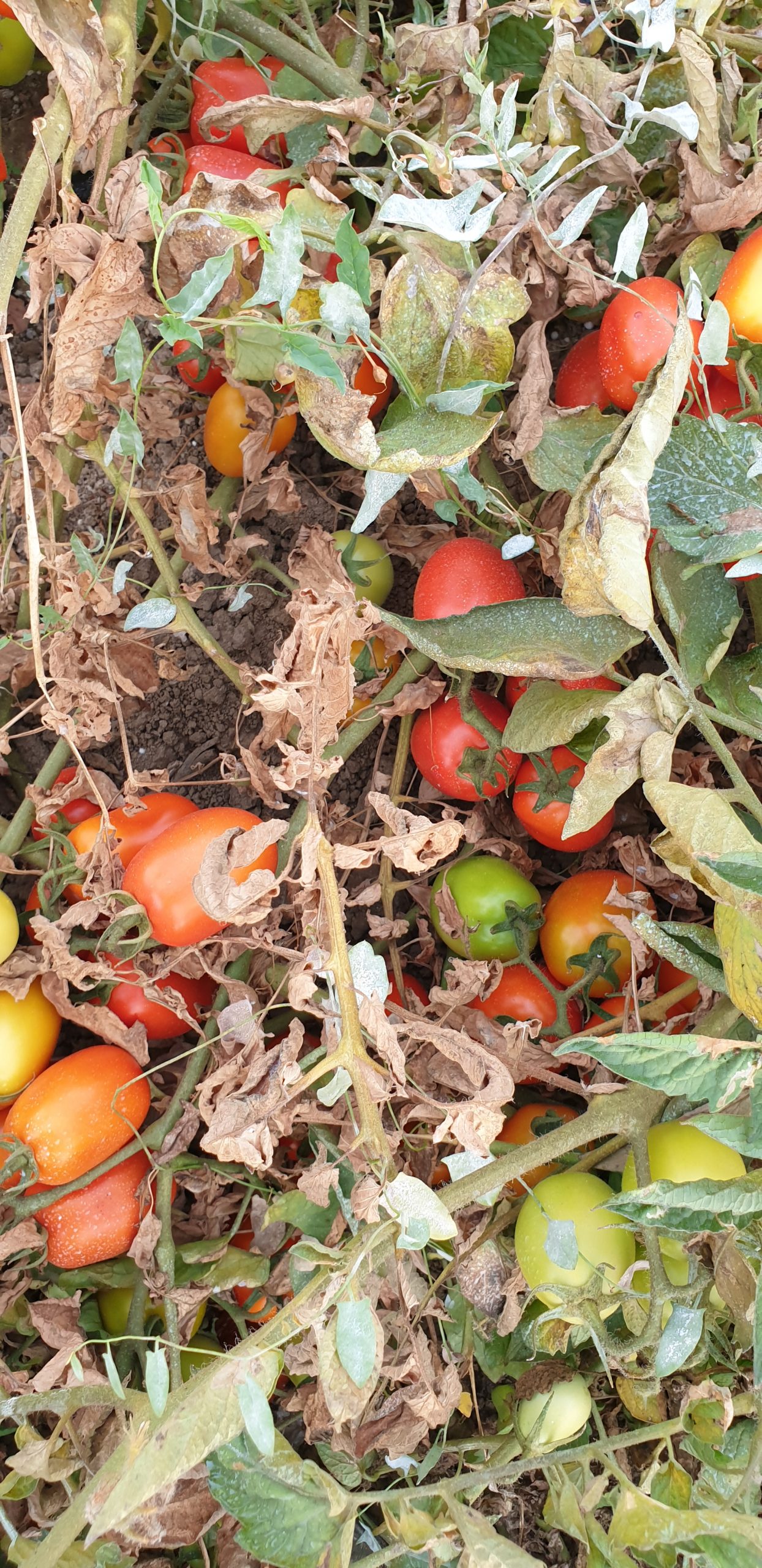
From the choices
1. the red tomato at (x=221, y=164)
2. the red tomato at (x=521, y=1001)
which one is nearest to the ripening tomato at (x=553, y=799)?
the red tomato at (x=521, y=1001)

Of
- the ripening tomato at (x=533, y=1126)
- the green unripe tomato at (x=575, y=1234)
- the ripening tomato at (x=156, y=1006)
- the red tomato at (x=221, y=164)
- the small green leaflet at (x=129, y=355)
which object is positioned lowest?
the ripening tomato at (x=533, y=1126)

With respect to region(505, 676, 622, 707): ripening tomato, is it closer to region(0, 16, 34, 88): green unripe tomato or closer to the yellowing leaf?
the yellowing leaf

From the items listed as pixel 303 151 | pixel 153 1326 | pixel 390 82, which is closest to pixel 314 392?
pixel 303 151

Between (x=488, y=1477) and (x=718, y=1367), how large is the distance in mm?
271

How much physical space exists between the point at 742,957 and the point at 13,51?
1261 millimetres

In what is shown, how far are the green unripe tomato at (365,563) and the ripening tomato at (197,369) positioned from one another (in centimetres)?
22

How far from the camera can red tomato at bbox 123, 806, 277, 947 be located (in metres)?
0.91

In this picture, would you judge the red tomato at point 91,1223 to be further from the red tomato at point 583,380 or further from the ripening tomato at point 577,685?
the red tomato at point 583,380

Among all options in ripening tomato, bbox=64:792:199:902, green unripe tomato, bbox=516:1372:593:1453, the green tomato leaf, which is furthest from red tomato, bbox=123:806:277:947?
green unripe tomato, bbox=516:1372:593:1453

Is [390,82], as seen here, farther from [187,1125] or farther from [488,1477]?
[488,1477]

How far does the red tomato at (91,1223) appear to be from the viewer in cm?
95

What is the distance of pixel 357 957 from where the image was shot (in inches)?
30.4

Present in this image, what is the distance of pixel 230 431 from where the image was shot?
1.13 meters

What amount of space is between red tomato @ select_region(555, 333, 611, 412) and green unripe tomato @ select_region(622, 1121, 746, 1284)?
2.18ft
